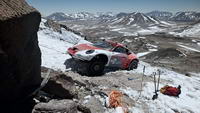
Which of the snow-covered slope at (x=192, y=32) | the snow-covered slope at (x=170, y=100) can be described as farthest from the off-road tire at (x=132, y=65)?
the snow-covered slope at (x=192, y=32)

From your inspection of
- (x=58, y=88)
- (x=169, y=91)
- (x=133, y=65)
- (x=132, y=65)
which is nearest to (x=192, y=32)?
(x=133, y=65)

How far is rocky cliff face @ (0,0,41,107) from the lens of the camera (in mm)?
5227

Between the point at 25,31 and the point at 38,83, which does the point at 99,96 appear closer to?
the point at 38,83

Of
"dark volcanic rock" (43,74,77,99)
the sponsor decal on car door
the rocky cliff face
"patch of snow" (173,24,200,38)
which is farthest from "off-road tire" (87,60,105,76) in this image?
"patch of snow" (173,24,200,38)

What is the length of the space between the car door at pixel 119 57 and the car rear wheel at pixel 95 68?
3.13 feet

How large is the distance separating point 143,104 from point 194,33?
109 meters

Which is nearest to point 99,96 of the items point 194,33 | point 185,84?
point 185,84

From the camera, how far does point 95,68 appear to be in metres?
12.2

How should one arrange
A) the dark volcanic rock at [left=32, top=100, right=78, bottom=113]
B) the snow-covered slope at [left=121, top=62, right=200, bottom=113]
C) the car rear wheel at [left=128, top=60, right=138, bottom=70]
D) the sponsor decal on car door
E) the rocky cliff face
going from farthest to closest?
the car rear wheel at [left=128, top=60, right=138, bottom=70] → the sponsor decal on car door → the snow-covered slope at [left=121, top=62, right=200, bottom=113] → the dark volcanic rock at [left=32, top=100, right=78, bottom=113] → the rocky cliff face

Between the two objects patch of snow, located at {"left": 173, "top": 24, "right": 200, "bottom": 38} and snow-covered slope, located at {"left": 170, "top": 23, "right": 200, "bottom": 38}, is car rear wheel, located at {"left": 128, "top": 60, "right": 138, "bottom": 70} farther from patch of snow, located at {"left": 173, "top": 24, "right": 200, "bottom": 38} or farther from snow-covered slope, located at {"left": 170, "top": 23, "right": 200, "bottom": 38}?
patch of snow, located at {"left": 173, "top": 24, "right": 200, "bottom": 38}

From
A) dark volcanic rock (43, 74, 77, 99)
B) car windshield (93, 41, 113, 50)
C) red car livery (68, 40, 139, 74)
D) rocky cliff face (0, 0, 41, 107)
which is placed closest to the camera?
rocky cliff face (0, 0, 41, 107)

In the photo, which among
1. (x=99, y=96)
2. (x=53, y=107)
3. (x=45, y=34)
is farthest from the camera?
(x=45, y=34)

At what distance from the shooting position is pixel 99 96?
9.23m

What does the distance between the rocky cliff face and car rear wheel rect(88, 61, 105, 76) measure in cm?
528
